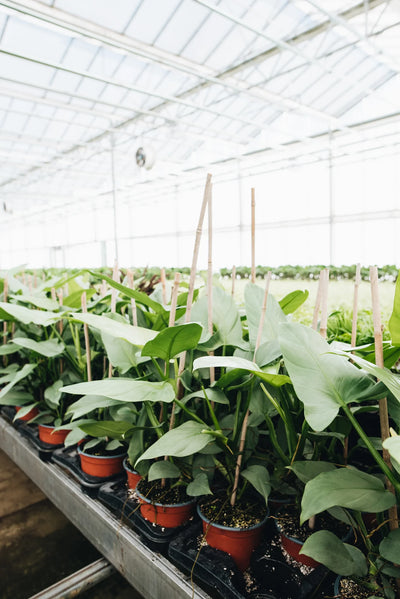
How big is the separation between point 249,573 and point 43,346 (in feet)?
2.98

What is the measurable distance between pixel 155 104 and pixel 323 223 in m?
5.19

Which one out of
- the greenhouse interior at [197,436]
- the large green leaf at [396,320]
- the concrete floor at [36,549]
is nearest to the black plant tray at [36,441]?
the greenhouse interior at [197,436]

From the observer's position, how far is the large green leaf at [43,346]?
1.32 metres

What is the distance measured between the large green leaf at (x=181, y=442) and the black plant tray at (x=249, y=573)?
29 centimetres

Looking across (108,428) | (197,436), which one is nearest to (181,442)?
(197,436)

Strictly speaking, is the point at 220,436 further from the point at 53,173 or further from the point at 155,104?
the point at 53,173

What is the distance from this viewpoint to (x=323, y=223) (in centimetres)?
1102

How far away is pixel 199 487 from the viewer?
3.06ft

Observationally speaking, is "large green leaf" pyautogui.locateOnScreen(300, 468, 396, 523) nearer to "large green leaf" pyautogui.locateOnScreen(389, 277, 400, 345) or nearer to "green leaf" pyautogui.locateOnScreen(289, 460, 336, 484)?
"green leaf" pyautogui.locateOnScreen(289, 460, 336, 484)

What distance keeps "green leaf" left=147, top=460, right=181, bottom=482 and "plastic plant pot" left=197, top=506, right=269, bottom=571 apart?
4.8 inches

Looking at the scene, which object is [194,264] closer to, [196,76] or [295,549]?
[295,549]

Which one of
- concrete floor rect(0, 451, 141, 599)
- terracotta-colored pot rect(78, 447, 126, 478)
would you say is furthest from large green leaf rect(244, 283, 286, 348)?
concrete floor rect(0, 451, 141, 599)

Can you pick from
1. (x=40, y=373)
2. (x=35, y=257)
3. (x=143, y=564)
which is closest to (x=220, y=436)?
(x=143, y=564)

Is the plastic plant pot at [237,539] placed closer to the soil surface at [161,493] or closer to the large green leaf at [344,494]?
the soil surface at [161,493]
